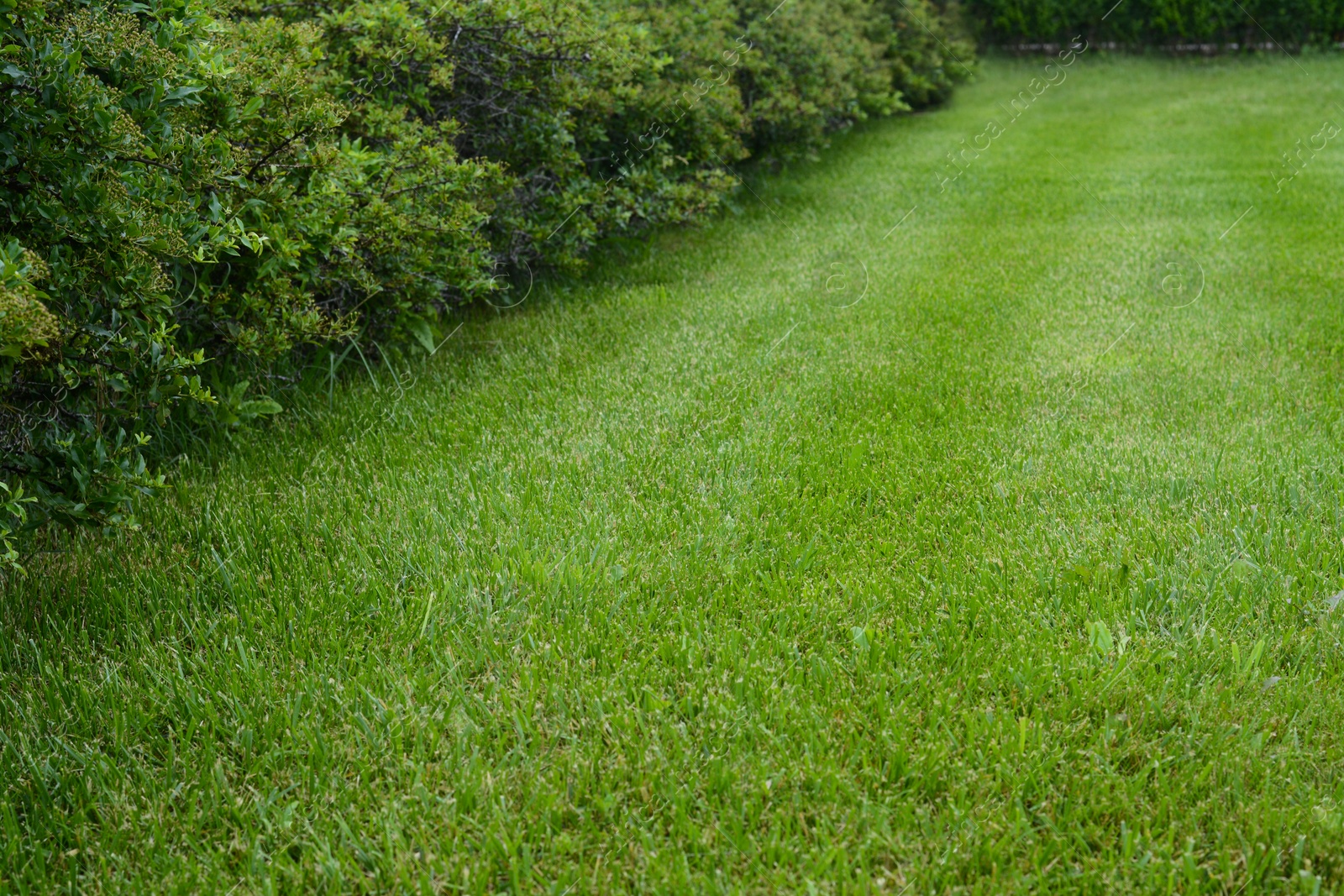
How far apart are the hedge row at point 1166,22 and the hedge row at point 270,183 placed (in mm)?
14198

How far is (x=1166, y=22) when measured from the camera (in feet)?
61.6

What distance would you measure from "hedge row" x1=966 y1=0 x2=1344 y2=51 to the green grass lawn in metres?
15.9

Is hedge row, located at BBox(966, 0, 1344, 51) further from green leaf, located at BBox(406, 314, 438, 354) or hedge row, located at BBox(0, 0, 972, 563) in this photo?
green leaf, located at BBox(406, 314, 438, 354)

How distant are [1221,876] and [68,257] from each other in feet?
10.5

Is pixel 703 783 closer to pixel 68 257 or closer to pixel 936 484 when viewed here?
pixel 936 484

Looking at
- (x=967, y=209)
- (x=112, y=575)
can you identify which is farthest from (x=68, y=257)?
(x=967, y=209)

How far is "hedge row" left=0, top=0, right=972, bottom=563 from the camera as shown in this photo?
2846 mm

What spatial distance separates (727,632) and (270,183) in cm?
240

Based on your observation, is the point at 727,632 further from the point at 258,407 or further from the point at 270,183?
the point at 270,183

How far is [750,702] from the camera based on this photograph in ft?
8.34

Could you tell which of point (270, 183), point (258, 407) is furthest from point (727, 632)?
point (270, 183)

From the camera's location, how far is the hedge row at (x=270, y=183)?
285 cm

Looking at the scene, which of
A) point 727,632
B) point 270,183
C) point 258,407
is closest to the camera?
point 727,632

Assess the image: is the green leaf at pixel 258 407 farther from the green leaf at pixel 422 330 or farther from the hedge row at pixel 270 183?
the green leaf at pixel 422 330
